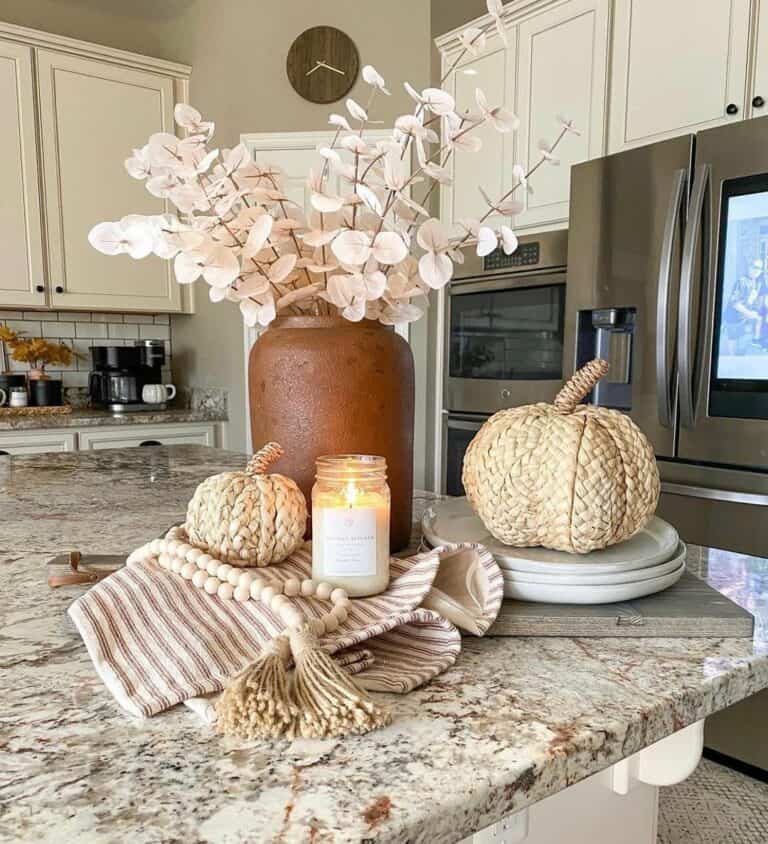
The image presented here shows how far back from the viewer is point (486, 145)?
266 centimetres

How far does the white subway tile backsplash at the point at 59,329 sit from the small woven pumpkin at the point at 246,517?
3.30 meters

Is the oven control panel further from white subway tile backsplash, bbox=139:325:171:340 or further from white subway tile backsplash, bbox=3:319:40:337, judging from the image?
white subway tile backsplash, bbox=3:319:40:337

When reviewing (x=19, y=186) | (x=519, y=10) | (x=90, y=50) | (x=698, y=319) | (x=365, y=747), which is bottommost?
(x=365, y=747)

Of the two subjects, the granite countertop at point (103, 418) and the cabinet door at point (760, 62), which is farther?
the granite countertop at point (103, 418)

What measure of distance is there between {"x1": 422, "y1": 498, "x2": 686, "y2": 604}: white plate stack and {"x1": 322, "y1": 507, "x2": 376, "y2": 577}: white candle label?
0.13m

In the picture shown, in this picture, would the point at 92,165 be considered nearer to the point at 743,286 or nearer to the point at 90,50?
the point at 90,50

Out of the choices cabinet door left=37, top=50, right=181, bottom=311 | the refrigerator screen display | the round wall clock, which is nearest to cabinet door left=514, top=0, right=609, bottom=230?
the refrigerator screen display

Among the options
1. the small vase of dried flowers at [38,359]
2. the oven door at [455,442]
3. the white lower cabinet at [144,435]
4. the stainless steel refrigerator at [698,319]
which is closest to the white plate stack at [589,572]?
the stainless steel refrigerator at [698,319]

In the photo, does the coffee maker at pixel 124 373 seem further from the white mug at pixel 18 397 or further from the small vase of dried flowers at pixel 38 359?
the white mug at pixel 18 397

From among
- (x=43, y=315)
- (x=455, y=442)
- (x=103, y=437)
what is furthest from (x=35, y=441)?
(x=455, y=442)

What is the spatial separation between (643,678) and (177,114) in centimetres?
68

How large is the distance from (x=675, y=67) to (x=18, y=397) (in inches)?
119

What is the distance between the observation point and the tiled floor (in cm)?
158

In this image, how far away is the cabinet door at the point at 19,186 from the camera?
3.03 meters
